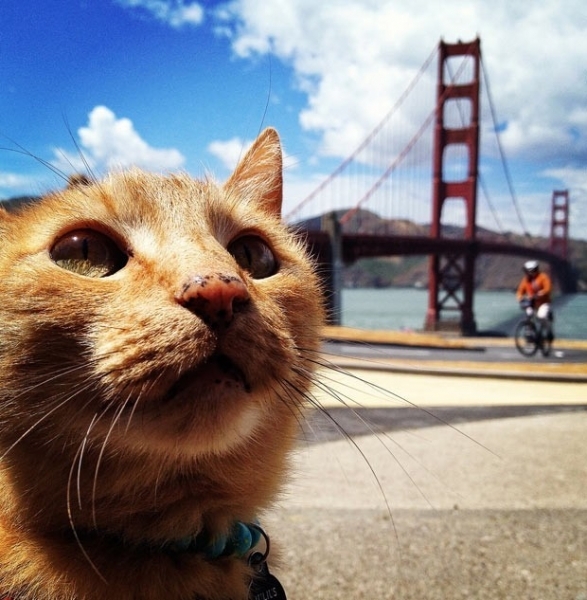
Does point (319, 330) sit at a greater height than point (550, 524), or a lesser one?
greater

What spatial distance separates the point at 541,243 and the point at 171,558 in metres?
52.5

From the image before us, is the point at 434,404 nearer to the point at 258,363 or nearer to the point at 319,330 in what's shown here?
the point at 319,330

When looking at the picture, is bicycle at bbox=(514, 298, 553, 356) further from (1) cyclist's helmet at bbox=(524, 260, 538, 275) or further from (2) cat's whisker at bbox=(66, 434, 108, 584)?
(2) cat's whisker at bbox=(66, 434, 108, 584)

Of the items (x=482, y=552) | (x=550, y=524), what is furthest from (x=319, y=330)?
(x=550, y=524)

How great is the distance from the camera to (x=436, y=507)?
2.70m

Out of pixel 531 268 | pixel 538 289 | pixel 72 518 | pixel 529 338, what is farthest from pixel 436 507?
pixel 538 289

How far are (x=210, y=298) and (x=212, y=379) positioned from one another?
5.9 inches

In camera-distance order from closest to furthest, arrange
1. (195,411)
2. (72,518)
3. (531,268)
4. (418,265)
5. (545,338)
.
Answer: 1. (195,411)
2. (72,518)
3. (531,268)
4. (545,338)
5. (418,265)

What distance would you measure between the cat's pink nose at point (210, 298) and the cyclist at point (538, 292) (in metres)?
11.0

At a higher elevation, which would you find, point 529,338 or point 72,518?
point 72,518

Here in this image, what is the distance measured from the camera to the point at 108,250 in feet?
4.06

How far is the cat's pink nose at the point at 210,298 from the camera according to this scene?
102 centimetres

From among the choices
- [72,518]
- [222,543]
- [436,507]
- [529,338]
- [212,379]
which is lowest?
[529,338]

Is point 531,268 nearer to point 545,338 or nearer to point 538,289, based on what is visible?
point 538,289
